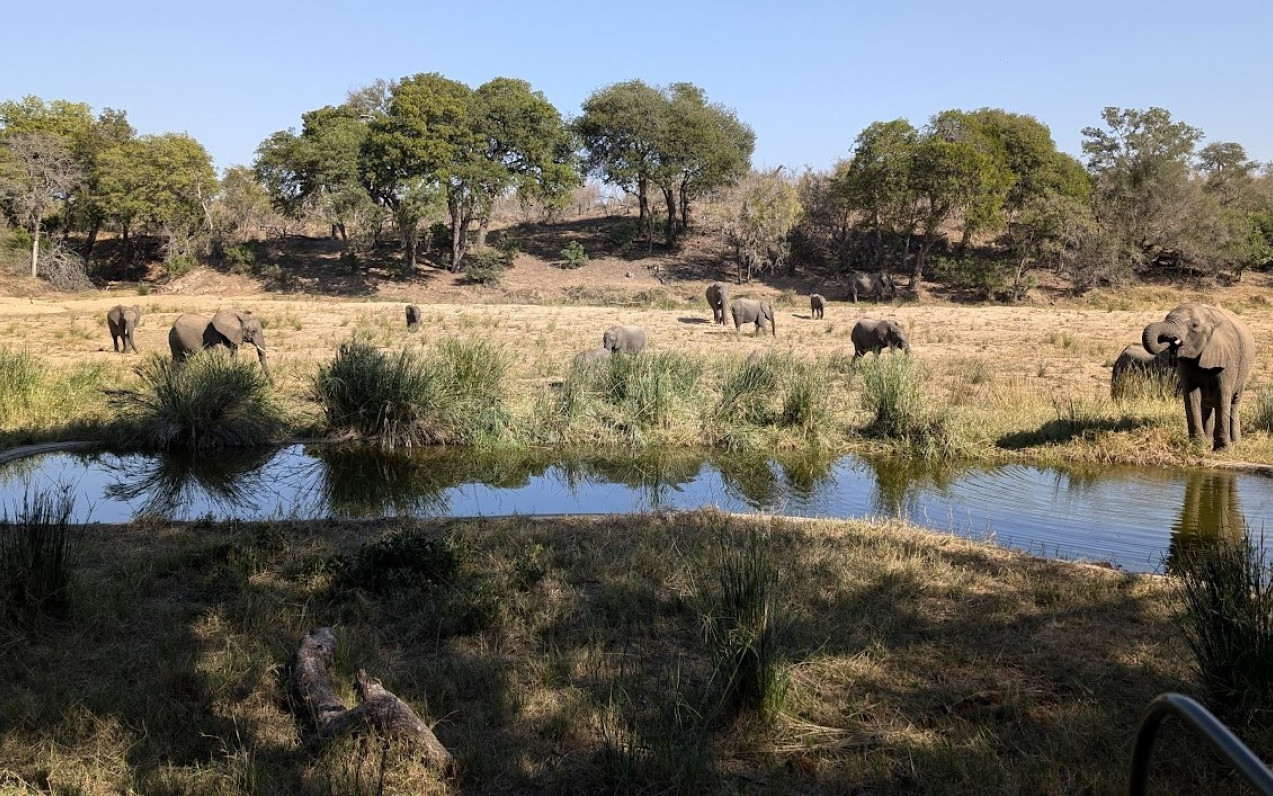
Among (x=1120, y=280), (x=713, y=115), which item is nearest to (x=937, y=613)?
(x=1120, y=280)

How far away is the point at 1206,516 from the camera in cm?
898

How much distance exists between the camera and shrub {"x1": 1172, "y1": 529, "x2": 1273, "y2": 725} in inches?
172

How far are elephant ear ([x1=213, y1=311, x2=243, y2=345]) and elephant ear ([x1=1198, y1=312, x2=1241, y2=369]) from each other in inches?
629

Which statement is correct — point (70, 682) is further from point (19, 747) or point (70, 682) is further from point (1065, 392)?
point (1065, 392)

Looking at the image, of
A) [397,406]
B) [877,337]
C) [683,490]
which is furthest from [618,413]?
[877,337]

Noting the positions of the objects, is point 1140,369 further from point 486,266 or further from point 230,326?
point 486,266

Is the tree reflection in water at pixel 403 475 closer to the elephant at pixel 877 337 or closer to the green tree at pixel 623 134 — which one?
the elephant at pixel 877 337

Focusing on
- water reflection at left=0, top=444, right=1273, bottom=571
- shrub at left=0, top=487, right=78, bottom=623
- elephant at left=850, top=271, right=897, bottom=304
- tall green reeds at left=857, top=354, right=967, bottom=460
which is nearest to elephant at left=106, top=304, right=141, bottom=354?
water reflection at left=0, top=444, right=1273, bottom=571

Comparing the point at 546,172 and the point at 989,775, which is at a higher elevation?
the point at 546,172

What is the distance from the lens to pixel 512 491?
35.0 feet

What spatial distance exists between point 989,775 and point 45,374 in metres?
15.7

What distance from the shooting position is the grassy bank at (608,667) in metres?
4.09

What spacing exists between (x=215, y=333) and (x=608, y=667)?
15648mm

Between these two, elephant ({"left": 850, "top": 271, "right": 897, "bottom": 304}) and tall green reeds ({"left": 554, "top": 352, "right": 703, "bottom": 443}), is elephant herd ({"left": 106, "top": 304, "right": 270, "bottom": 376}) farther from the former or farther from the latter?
elephant ({"left": 850, "top": 271, "right": 897, "bottom": 304})
